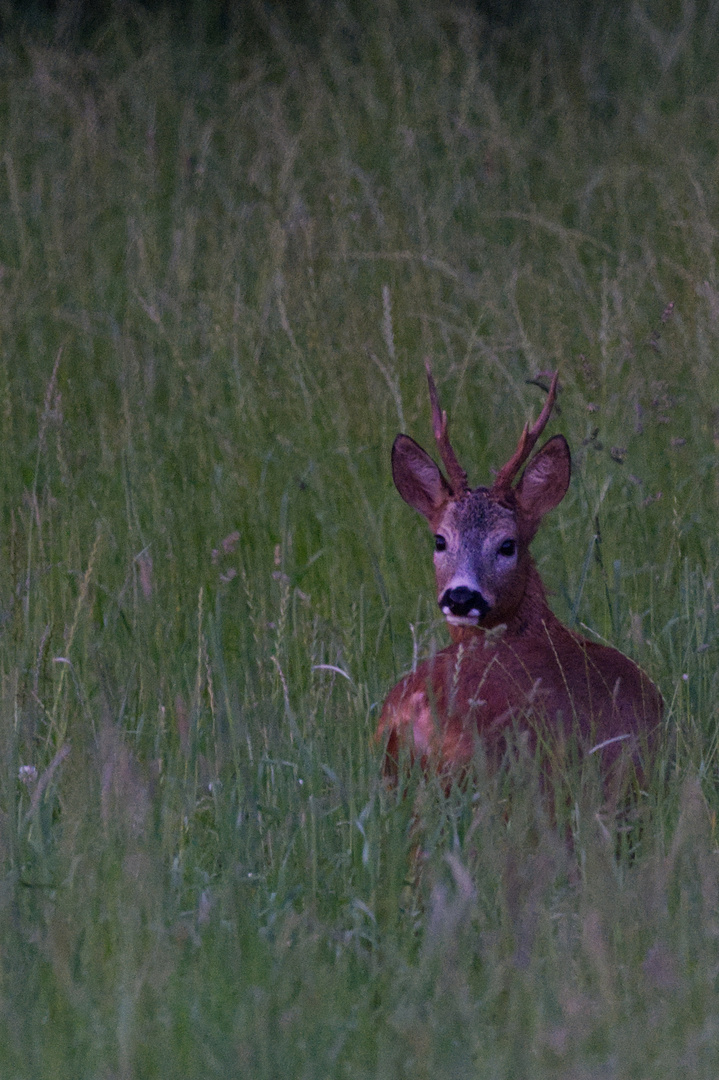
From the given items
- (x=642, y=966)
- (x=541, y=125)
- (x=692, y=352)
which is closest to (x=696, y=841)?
(x=642, y=966)

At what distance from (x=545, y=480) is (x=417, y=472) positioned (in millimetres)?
308

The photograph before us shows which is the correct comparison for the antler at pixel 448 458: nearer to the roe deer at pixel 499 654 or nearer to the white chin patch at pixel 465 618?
the roe deer at pixel 499 654

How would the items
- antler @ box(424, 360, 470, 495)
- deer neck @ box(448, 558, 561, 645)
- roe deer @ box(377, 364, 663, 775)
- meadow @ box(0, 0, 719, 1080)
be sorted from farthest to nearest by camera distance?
antler @ box(424, 360, 470, 495) < deer neck @ box(448, 558, 561, 645) < roe deer @ box(377, 364, 663, 775) < meadow @ box(0, 0, 719, 1080)

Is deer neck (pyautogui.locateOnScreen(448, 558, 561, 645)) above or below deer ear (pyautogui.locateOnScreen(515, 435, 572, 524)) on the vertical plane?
below

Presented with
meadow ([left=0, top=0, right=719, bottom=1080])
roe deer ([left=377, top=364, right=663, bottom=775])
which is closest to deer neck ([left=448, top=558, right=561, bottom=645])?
roe deer ([left=377, top=364, right=663, bottom=775])

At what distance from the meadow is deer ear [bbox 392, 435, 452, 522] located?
0.28 meters

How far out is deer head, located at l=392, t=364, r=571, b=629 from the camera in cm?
370

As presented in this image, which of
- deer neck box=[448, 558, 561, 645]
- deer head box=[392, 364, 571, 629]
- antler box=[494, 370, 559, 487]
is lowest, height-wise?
deer neck box=[448, 558, 561, 645]

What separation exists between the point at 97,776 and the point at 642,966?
42.0 inches

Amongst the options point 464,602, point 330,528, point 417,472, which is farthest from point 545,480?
point 330,528

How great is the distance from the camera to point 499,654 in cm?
322

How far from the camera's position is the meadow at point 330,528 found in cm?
225

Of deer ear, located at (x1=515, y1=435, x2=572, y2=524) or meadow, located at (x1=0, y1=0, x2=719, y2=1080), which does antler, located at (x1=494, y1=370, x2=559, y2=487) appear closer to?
deer ear, located at (x1=515, y1=435, x2=572, y2=524)

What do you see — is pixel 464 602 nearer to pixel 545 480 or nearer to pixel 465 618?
pixel 465 618
